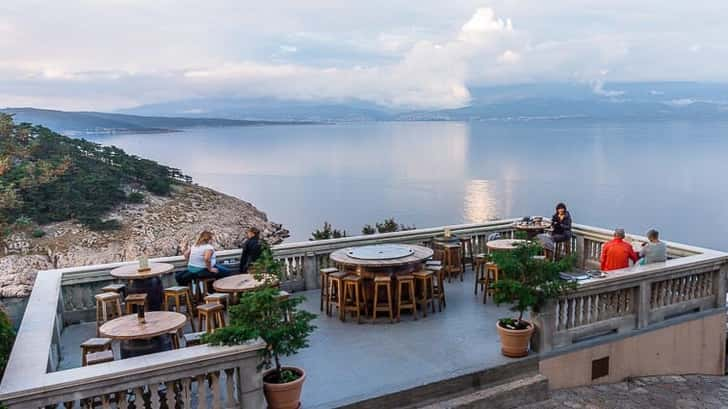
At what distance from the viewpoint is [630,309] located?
26.9 feet

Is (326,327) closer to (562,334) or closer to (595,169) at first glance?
(562,334)

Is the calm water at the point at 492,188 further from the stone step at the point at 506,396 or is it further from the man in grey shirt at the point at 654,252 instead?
the stone step at the point at 506,396

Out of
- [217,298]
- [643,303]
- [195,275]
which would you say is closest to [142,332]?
[217,298]

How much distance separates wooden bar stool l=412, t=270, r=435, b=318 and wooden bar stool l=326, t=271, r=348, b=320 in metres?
1.14

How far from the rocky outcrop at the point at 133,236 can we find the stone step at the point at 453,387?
29025 mm

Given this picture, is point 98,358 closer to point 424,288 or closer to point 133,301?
point 133,301

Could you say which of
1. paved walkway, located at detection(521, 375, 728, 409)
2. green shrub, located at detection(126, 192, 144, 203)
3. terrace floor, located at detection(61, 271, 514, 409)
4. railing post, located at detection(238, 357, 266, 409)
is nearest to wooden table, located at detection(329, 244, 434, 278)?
terrace floor, located at detection(61, 271, 514, 409)

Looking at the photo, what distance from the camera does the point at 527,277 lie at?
700cm

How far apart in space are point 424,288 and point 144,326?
4.35m

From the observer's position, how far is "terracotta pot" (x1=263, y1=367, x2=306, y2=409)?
218 inches

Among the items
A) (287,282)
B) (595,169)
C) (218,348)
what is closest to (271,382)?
(218,348)

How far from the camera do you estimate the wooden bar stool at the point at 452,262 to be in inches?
437

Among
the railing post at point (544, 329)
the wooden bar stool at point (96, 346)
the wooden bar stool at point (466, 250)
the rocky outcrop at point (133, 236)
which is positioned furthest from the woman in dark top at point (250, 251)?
the rocky outcrop at point (133, 236)

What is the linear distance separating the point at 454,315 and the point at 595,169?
89314 millimetres
